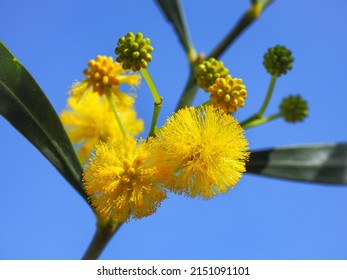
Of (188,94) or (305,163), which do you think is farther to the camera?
(305,163)

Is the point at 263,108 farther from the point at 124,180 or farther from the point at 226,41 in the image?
the point at 124,180

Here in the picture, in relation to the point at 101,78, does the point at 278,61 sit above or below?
above

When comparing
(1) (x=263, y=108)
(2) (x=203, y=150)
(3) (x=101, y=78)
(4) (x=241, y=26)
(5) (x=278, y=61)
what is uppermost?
(4) (x=241, y=26)

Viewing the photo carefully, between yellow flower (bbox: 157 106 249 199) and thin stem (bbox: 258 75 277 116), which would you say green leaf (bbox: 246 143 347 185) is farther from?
yellow flower (bbox: 157 106 249 199)

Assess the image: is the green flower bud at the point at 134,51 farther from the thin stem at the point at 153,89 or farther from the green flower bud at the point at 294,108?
the green flower bud at the point at 294,108

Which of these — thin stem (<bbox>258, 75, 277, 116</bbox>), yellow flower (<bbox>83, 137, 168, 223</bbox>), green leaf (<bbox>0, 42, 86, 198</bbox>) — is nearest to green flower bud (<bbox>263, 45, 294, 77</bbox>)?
thin stem (<bbox>258, 75, 277, 116</bbox>)

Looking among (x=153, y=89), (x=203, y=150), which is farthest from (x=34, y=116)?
(x=203, y=150)
